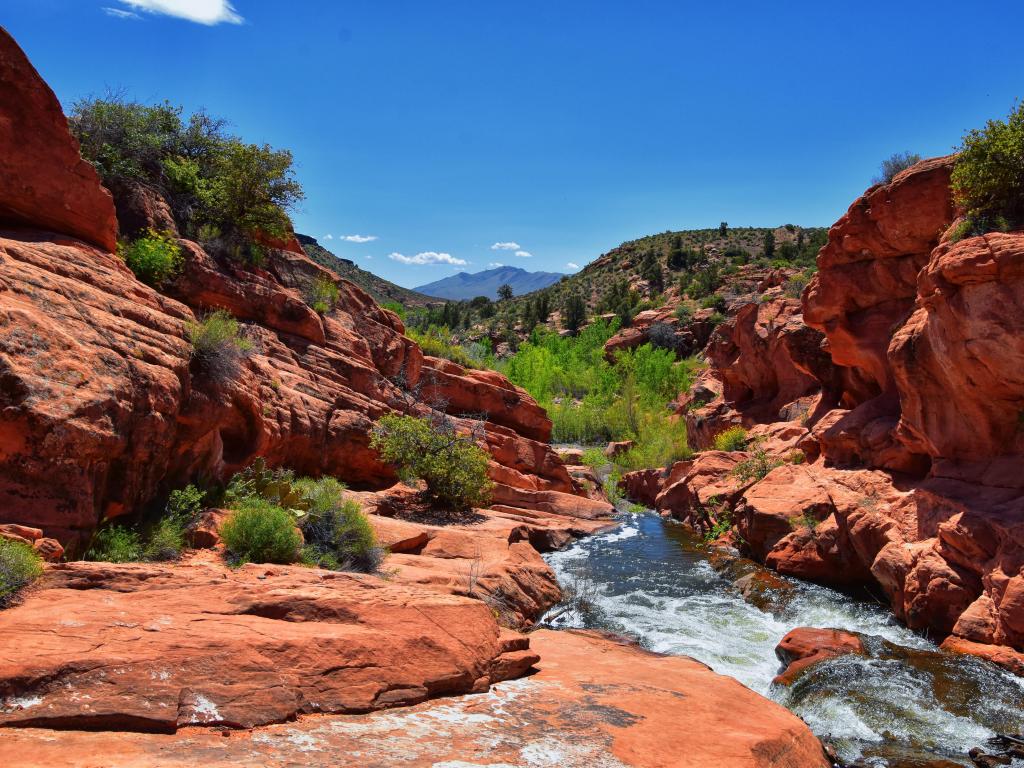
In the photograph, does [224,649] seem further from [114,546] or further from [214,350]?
[214,350]

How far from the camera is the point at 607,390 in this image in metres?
50.7

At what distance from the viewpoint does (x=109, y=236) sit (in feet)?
30.0

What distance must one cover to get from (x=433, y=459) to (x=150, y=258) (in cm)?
656

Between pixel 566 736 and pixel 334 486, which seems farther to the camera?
pixel 334 486

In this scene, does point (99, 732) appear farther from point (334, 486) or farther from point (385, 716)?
point (334, 486)

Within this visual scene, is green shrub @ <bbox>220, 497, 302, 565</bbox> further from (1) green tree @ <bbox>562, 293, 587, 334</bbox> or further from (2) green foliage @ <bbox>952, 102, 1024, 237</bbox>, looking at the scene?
(1) green tree @ <bbox>562, 293, 587, 334</bbox>

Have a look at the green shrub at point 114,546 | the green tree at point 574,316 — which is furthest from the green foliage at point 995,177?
the green tree at point 574,316

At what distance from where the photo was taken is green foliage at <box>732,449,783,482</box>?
18328 mm

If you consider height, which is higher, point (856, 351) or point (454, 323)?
point (454, 323)

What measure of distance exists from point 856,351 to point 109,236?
15782mm

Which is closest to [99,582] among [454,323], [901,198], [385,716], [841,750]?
[385,716]

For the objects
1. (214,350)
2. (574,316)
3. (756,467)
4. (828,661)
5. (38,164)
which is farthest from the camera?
(574,316)

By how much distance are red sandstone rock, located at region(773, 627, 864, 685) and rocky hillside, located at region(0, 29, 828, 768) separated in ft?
8.33

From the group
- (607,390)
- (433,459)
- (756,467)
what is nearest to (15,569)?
(433,459)
